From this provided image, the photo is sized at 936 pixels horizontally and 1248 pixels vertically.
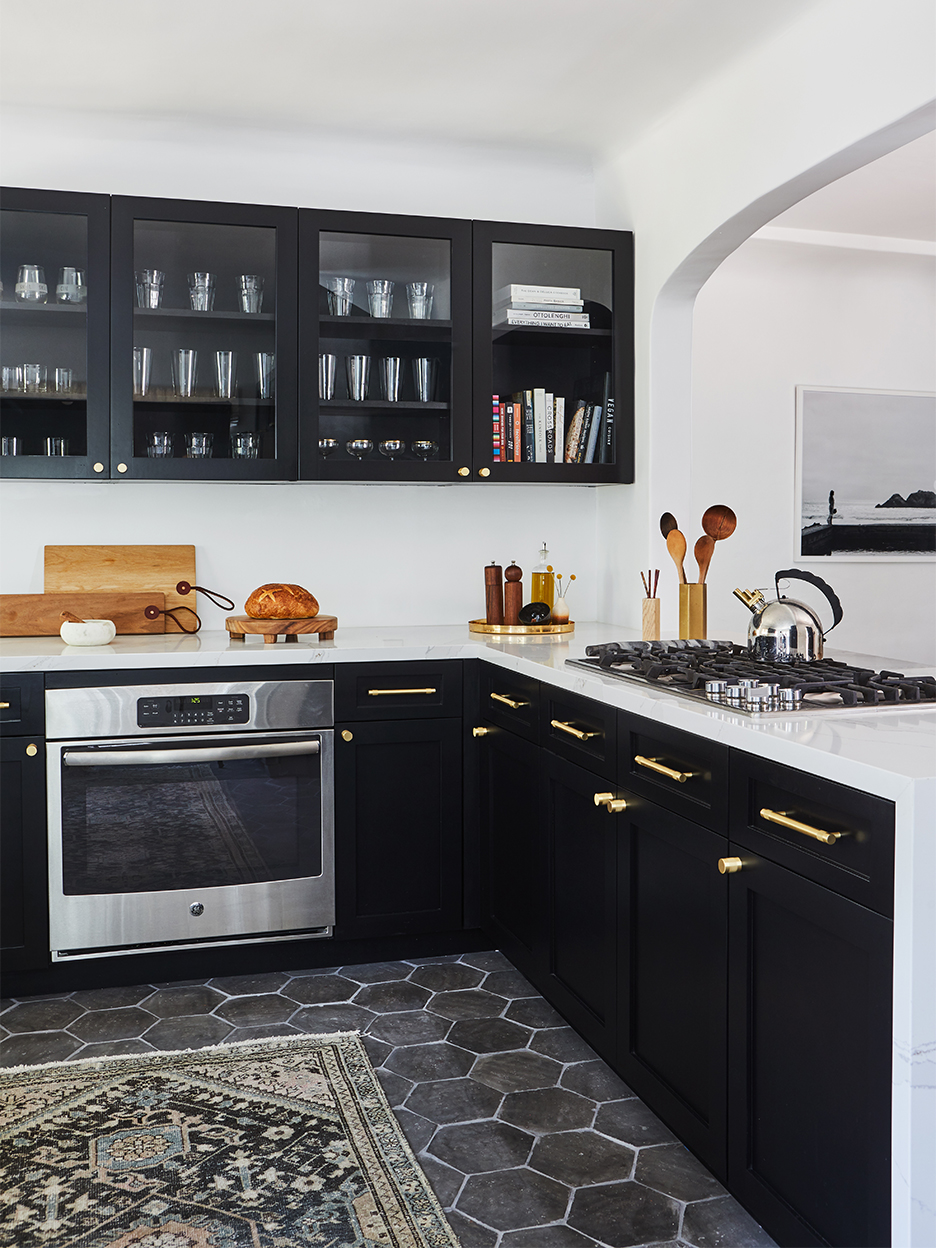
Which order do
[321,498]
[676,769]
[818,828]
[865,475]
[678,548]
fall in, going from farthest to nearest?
[865,475] < [321,498] < [678,548] < [676,769] < [818,828]

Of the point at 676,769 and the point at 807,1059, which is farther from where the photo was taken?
the point at 676,769

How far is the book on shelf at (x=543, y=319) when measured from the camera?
11.5ft

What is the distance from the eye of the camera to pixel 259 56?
9.61 feet

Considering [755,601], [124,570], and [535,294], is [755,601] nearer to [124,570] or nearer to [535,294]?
[535,294]

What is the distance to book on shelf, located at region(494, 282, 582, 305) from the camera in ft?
11.5

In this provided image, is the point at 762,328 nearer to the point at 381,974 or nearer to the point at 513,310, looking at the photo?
the point at 513,310

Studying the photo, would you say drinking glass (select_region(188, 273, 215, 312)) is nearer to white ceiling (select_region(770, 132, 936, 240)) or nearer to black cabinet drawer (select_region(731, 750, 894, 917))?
Answer: white ceiling (select_region(770, 132, 936, 240))

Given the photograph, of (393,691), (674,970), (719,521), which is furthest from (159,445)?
(674,970)

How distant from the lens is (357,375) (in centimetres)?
341

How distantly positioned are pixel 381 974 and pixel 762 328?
329 centimetres

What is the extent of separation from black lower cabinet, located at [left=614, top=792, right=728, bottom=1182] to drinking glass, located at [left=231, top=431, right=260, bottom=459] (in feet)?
5.60

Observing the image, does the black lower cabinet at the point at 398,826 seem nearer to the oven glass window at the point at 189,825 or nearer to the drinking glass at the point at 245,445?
the oven glass window at the point at 189,825

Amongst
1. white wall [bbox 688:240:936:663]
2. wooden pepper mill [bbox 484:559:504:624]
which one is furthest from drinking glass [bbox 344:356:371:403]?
white wall [bbox 688:240:936:663]

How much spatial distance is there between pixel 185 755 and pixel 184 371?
119 cm
